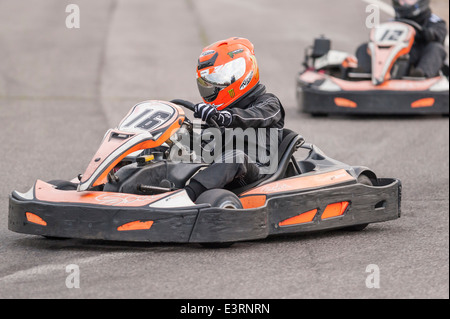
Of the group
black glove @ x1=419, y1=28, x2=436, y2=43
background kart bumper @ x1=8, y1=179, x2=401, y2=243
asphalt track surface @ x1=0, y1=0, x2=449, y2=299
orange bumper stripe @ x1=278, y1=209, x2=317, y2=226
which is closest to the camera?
asphalt track surface @ x1=0, y1=0, x2=449, y2=299

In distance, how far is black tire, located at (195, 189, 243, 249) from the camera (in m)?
5.42

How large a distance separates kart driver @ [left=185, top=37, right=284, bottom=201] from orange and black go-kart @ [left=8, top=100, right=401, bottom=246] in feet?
0.51

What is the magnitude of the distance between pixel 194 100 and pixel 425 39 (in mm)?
3153

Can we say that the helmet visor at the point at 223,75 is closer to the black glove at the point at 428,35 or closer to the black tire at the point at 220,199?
the black tire at the point at 220,199

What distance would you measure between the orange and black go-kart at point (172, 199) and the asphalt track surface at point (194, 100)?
0.13 m

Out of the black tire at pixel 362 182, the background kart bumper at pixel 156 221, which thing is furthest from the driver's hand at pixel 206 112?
the black tire at pixel 362 182

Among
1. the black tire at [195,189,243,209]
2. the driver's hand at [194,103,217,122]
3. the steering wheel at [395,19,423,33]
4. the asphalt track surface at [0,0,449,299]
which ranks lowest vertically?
the asphalt track surface at [0,0,449,299]

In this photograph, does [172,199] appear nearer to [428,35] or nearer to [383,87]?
[383,87]

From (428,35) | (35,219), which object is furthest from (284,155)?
(428,35)

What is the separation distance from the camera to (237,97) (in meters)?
6.15

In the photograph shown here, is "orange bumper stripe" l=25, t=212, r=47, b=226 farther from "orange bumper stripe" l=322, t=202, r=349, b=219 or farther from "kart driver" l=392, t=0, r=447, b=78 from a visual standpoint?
"kart driver" l=392, t=0, r=447, b=78

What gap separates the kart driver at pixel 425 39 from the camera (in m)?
11.3

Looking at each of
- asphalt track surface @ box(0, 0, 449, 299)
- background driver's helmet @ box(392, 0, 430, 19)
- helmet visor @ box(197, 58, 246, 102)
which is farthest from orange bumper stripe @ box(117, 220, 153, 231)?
background driver's helmet @ box(392, 0, 430, 19)

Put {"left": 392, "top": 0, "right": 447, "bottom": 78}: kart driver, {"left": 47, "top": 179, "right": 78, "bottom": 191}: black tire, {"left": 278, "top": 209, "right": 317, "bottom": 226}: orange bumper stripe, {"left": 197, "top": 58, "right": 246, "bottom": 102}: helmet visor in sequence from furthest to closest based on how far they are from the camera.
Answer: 1. {"left": 392, "top": 0, "right": 447, "bottom": 78}: kart driver
2. {"left": 197, "top": 58, "right": 246, "bottom": 102}: helmet visor
3. {"left": 47, "top": 179, "right": 78, "bottom": 191}: black tire
4. {"left": 278, "top": 209, "right": 317, "bottom": 226}: orange bumper stripe
